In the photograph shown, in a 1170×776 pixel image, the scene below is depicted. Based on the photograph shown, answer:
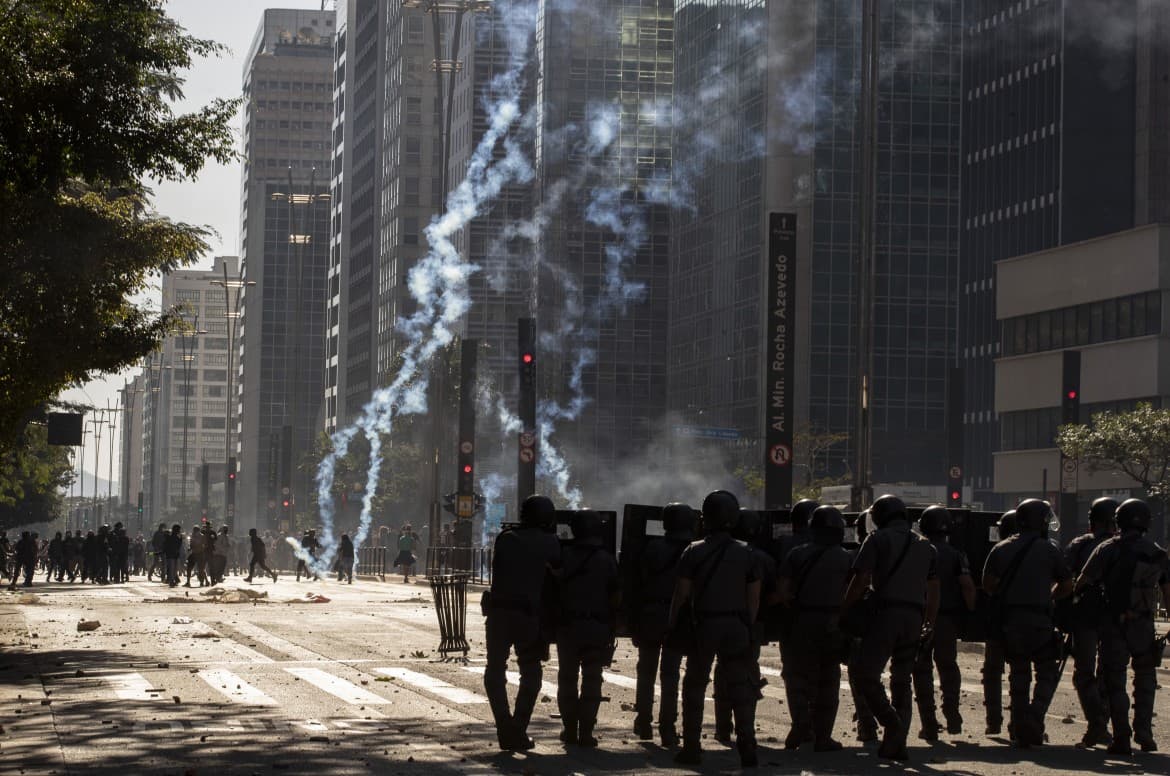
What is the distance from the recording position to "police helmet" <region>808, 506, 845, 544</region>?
14.0m

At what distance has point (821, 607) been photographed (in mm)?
13992

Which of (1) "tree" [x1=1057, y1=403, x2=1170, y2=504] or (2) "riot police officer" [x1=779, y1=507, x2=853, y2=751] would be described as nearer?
(2) "riot police officer" [x1=779, y1=507, x2=853, y2=751]

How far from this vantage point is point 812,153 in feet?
335

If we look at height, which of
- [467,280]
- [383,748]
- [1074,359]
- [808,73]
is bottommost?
[383,748]

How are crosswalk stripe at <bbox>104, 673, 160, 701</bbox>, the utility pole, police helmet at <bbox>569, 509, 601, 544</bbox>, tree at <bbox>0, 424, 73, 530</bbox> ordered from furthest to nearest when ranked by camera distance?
tree at <bbox>0, 424, 73, 530</bbox>
the utility pole
crosswalk stripe at <bbox>104, 673, 160, 701</bbox>
police helmet at <bbox>569, 509, 601, 544</bbox>

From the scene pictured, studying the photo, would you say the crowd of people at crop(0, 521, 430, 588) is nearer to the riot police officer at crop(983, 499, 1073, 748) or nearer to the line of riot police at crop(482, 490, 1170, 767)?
the line of riot police at crop(482, 490, 1170, 767)

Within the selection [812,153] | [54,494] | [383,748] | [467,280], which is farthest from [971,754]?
[467,280]

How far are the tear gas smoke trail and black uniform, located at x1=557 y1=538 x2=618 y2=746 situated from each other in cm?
8853

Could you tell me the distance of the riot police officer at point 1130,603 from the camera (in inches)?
577

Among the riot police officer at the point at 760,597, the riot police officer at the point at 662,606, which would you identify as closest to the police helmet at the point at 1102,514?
the riot police officer at the point at 760,597

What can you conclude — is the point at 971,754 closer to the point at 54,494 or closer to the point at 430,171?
the point at 54,494

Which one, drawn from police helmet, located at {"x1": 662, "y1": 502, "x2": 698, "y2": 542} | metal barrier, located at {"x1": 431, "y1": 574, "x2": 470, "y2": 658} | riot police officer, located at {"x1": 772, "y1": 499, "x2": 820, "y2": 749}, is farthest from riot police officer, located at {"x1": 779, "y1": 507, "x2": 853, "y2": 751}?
metal barrier, located at {"x1": 431, "y1": 574, "x2": 470, "y2": 658}

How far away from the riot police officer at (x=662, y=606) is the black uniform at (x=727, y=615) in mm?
806

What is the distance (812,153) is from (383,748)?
90329mm
